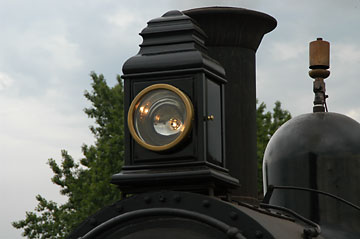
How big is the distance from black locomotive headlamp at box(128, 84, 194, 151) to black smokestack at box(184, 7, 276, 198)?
839mm

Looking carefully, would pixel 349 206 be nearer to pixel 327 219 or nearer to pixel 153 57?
pixel 327 219

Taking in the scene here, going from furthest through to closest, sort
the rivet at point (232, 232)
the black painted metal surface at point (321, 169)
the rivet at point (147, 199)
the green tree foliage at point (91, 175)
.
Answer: the green tree foliage at point (91, 175) < the black painted metal surface at point (321, 169) < the rivet at point (147, 199) < the rivet at point (232, 232)

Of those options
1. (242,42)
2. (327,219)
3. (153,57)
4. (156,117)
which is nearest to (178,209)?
(156,117)

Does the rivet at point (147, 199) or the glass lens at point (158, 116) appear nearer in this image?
the rivet at point (147, 199)

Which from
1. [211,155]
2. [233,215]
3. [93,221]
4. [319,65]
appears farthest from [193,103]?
[319,65]

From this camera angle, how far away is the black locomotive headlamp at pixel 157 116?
10.5ft

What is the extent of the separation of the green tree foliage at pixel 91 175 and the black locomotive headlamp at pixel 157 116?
43.5 ft

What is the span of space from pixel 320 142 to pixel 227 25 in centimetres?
80

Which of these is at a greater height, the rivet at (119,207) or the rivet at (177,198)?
the rivet at (177,198)

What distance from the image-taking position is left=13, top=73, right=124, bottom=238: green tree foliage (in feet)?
54.4

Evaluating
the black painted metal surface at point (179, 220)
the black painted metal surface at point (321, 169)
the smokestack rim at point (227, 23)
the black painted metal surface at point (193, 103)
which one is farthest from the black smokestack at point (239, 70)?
the black painted metal surface at point (179, 220)

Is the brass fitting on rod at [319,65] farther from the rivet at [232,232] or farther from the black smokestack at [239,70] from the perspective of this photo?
the rivet at [232,232]

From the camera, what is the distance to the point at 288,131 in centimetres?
424

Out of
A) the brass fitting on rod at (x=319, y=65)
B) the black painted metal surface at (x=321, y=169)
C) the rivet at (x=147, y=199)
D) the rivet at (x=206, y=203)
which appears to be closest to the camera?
the rivet at (x=206, y=203)
